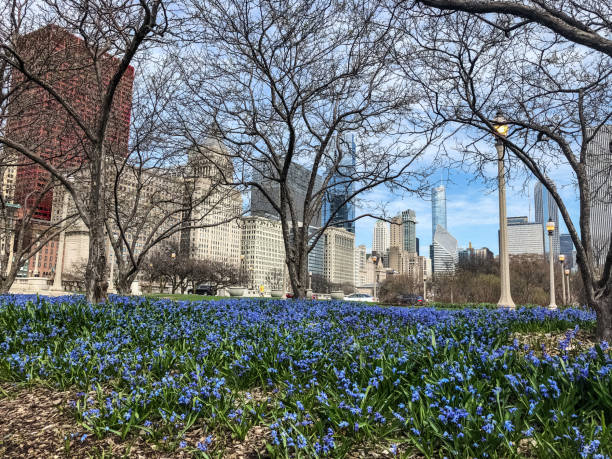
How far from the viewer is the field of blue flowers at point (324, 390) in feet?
9.55

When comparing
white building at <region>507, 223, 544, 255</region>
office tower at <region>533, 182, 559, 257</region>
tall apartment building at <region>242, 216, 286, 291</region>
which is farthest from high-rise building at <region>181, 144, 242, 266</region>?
white building at <region>507, 223, 544, 255</region>

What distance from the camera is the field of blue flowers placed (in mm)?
2912

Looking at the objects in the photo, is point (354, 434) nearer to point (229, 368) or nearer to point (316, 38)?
point (229, 368)

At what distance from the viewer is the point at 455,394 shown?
3.42 m

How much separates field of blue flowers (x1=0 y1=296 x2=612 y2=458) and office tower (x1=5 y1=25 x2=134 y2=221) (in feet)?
23.4

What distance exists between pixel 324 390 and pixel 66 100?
1025 centimetres

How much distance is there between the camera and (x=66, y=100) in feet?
35.0

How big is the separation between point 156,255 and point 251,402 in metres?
55.3

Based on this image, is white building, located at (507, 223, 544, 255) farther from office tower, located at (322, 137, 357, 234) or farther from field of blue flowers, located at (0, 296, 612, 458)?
field of blue flowers, located at (0, 296, 612, 458)

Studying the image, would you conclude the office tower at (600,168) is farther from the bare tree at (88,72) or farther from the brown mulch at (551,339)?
the bare tree at (88,72)

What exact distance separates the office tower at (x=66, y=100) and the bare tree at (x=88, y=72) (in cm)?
3

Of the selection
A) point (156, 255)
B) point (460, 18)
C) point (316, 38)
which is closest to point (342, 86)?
point (316, 38)

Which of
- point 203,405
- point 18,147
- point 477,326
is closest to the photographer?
point 203,405

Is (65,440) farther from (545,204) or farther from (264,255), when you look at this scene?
(264,255)
